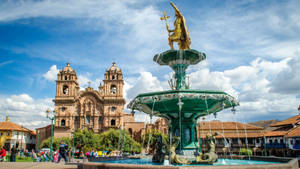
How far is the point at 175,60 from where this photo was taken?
12.5 m

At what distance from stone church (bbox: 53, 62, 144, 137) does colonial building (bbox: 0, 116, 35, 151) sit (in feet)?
29.5

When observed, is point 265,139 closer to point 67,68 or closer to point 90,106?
point 90,106

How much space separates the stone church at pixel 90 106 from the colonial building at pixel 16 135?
29.5ft

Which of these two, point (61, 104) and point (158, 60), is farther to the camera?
point (61, 104)

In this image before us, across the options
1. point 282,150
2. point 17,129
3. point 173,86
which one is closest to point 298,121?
point 282,150

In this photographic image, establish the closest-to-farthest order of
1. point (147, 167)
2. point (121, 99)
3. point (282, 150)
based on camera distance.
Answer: point (147, 167) → point (282, 150) → point (121, 99)

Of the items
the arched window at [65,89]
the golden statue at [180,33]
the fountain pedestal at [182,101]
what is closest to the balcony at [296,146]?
the fountain pedestal at [182,101]

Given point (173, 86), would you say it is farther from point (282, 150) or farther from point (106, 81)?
point (106, 81)

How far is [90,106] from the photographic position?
56.2 metres

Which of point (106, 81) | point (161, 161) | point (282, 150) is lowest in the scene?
point (282, 150)

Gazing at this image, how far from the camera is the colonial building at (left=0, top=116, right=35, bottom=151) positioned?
5316 cm

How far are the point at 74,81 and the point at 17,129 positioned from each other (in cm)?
1607

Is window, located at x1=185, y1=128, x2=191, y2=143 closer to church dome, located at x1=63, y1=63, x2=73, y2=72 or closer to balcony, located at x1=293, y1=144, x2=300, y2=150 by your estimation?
balcony, located at x1=293, y1=144, x2=300, y2=150

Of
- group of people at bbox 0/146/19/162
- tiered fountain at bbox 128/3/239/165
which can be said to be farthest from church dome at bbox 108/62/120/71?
tiered fountain at bbox 128/3/239/165
